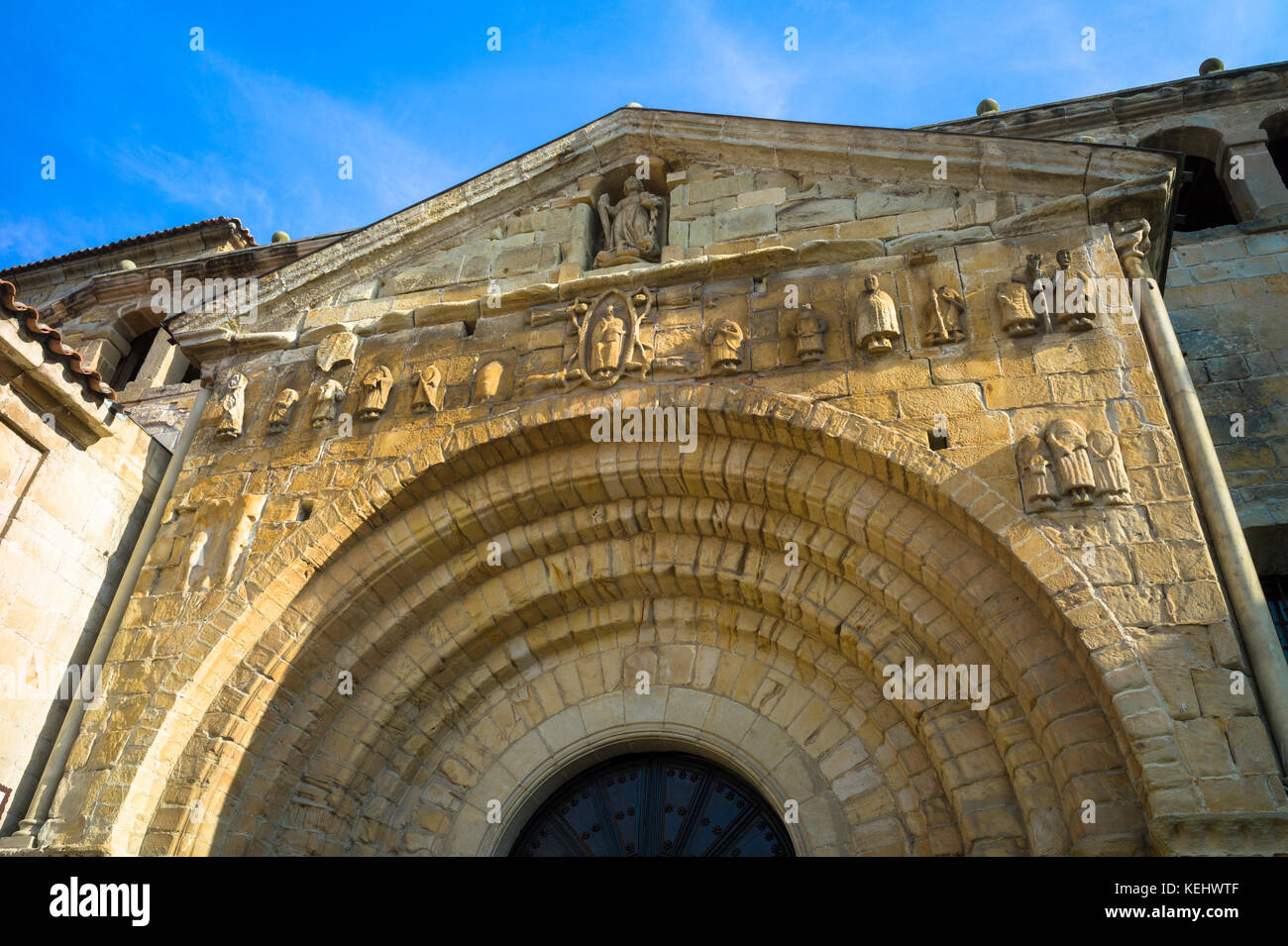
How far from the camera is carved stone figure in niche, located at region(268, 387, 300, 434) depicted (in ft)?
25.2

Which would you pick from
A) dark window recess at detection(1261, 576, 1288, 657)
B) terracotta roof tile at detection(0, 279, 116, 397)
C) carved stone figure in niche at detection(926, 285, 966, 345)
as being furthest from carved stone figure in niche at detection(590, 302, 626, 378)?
dark window recess at detection(1261, 576, 1288, 657)

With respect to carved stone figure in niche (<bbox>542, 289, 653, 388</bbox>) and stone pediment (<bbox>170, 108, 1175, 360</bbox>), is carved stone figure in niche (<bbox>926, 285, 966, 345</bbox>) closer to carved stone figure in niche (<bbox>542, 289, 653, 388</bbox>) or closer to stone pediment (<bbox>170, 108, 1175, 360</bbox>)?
stone pediment (<bbox>170, 108, 1175, 360</bbox>)

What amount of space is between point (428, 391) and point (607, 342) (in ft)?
4.60

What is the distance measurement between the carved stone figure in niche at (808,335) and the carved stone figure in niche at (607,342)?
106 cm

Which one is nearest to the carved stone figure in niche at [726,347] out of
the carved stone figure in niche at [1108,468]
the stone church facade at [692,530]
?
the stone church facade at [692,530]

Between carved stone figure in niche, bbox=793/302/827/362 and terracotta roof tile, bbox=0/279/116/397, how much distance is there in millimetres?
4870

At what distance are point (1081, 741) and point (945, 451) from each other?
181 cm

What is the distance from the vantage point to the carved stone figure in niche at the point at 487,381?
23.9 ft

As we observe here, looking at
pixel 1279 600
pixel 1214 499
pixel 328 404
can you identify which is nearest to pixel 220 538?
pixel 328 404

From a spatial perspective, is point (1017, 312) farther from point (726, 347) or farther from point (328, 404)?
point (328, 404)

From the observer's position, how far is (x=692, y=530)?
685 centimetres

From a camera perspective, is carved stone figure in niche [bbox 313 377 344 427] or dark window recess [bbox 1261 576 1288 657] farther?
carved stone figure in niche [bbox 313 377 344 427]

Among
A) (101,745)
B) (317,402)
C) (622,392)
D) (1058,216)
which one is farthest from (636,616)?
(1058,216)

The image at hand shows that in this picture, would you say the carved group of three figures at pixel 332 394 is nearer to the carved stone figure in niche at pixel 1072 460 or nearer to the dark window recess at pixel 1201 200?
the carved stone figure in niche at pixel 1072 460
